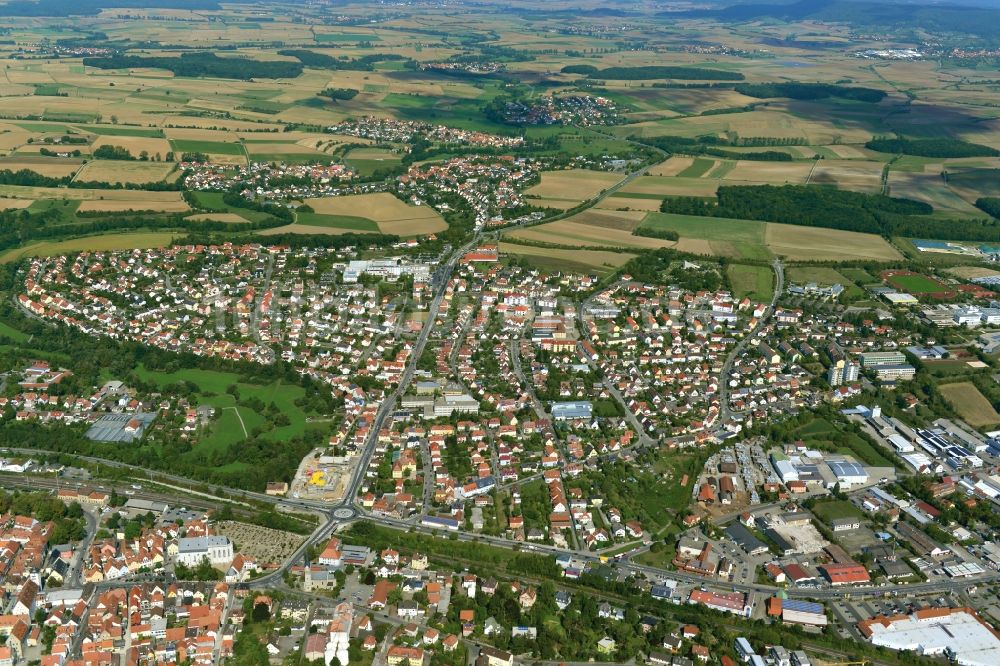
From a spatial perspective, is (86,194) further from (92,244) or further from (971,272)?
(971,272)

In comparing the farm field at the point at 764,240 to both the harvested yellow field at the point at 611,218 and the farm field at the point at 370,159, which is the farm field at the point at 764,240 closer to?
the harvested yellow field at the point at 611,218

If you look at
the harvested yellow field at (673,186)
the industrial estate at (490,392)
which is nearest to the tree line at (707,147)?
the industrial estate at (490,392)

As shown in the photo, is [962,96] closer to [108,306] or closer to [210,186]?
[210,186]

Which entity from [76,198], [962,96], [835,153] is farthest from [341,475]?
[962,96]

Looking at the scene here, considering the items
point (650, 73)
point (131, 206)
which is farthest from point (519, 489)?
point (650, 73)

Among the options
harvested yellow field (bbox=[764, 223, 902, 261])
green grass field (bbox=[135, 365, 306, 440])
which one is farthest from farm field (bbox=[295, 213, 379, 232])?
harvested yellow field (bbox=[764, 223, 902, 261])

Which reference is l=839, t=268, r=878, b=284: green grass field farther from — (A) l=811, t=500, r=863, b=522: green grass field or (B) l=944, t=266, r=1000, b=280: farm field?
(A) l=811, t=500, r=863, b=522: green grass field
